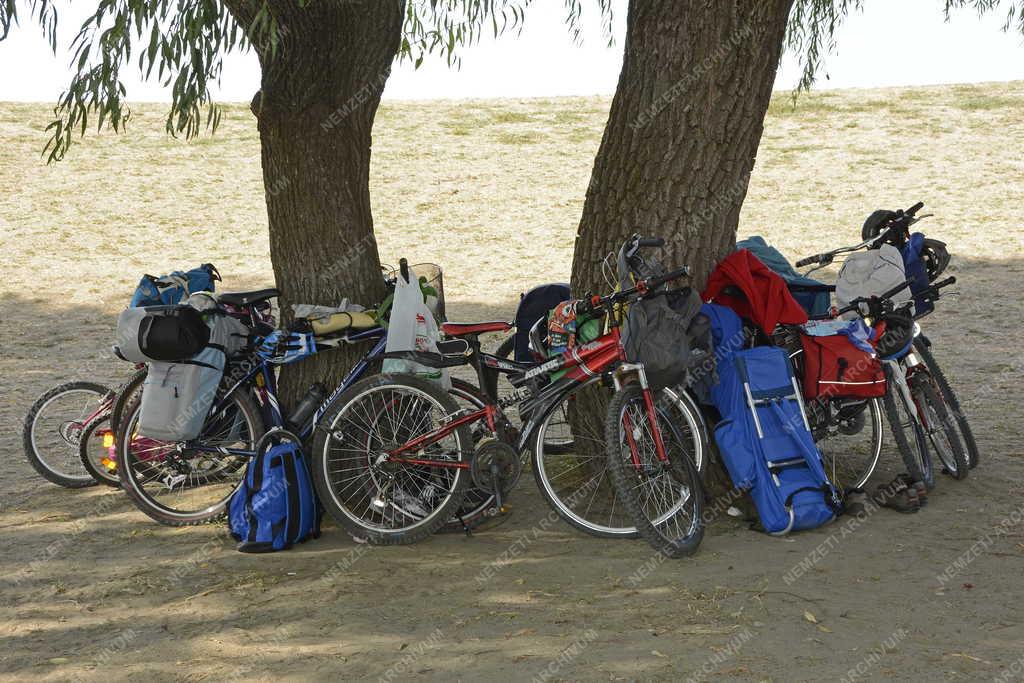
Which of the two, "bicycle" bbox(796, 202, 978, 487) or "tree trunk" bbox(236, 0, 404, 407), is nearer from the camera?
"tree trunk" bbox(236, 0, 404, 407)

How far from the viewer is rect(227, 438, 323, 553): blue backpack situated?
15.5 feet

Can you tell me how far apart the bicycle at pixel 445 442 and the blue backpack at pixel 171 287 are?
4.24 feet

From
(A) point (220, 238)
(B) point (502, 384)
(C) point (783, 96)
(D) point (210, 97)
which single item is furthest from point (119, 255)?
(C) point (783, 96)

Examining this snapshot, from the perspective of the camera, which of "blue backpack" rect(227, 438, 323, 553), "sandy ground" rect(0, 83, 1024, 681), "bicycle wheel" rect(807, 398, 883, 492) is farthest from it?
"bicycle wheel" rect(807, 398, 883, 492)

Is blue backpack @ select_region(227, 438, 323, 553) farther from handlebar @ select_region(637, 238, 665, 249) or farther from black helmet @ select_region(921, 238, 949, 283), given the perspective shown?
black helmet @ select_region(921, 238, 949, 283)

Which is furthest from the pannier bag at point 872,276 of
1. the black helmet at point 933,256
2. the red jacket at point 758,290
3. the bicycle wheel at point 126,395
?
the bicycle wheel at point 126,395

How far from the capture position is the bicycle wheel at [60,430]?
5816 millimetres

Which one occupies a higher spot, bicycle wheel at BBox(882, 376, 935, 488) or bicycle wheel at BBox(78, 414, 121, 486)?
bicycle wheel at BBox(882, 376, 935, 488)

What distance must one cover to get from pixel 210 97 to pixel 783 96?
66.1 ft

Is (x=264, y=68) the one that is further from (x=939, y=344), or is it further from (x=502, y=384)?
(x=939, y=344)

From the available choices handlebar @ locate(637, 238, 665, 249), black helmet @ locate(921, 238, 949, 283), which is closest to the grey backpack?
handlebar @ locate(637, 238, 665, 249)

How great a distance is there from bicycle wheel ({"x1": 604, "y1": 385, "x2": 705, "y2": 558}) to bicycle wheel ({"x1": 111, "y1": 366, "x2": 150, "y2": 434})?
2.40m

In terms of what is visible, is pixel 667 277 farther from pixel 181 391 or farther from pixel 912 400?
pixel 181 391

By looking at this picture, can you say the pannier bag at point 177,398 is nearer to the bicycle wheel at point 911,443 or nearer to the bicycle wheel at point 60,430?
the bicycle wheel at point 60,430
